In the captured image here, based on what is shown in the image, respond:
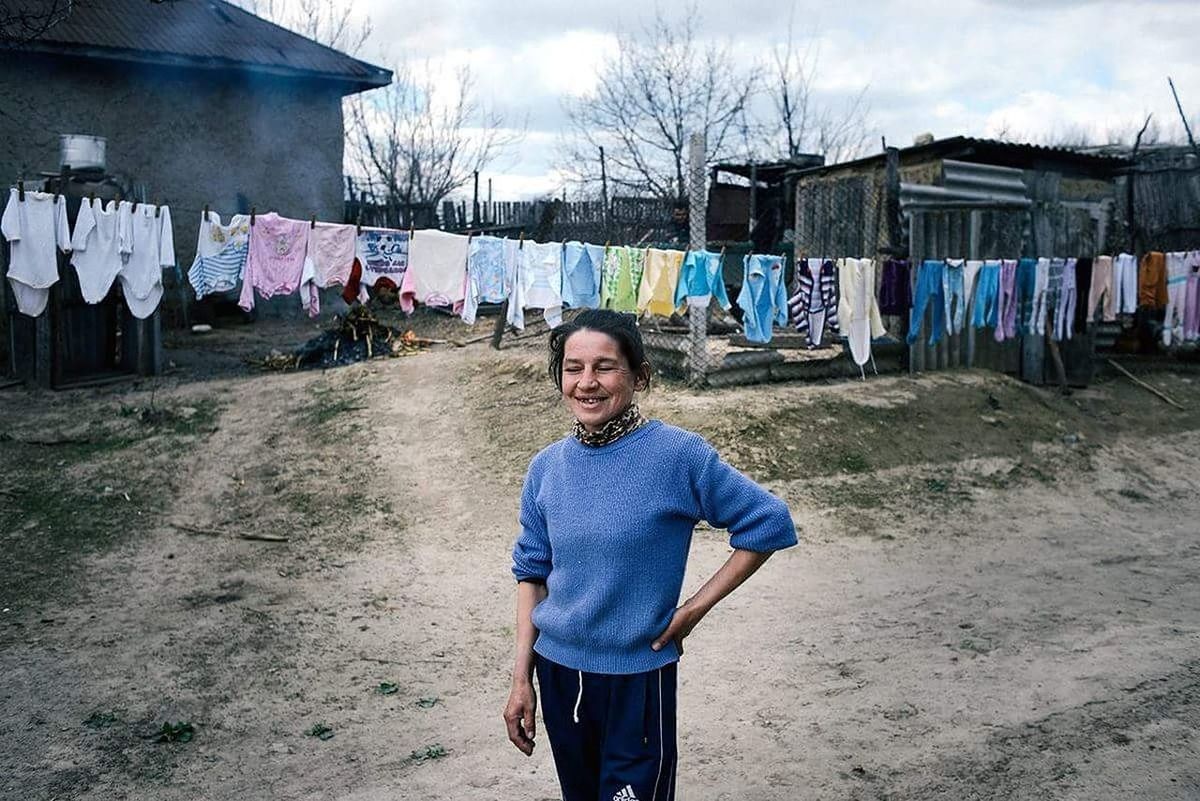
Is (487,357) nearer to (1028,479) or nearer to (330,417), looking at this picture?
(330,417)

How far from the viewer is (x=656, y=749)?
2.23 m

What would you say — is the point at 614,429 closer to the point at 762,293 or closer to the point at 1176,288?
the point at 762,293

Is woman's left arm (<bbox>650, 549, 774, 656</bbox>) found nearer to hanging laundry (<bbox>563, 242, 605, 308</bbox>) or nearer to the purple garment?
hanging laundry (<bbox>563, 242, 605, 308</bbox>)

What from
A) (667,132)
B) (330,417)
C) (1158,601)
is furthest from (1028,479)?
(667,132)

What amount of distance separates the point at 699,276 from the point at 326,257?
3275 millimetres

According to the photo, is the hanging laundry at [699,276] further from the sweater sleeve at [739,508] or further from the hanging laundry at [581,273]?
the sweater sleeve at [739,508]

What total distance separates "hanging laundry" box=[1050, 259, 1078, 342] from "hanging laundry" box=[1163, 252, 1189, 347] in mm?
1301

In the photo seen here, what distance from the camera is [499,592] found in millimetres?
6219

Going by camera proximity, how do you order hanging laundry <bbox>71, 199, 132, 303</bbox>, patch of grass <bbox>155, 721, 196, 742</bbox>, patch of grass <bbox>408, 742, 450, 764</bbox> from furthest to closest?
hanging laundry <bbox>71, 199, 132, 303</bbox> < patch of grass <bbox>155, 721, 196, 742</bbox> < patch of grass <bbox>408, 742, 450, 764</bbox>

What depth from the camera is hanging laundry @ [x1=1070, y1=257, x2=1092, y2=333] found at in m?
11.0

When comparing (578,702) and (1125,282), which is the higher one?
(1125,282)

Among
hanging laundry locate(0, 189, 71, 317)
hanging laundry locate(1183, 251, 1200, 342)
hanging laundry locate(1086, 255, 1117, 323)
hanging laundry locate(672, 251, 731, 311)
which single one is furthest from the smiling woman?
hanging laundry locate(1183, 251, 1200, 342)

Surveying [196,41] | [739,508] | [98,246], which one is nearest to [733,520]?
[739,508]

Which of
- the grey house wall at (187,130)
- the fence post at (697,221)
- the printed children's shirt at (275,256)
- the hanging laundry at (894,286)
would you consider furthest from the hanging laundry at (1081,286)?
the grey house wall at (187,130)
